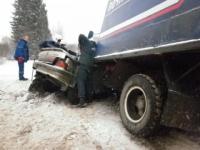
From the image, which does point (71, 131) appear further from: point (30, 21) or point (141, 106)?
point (30, 21)

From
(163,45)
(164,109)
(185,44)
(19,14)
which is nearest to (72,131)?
(164,109)

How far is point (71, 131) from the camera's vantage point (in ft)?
14.3

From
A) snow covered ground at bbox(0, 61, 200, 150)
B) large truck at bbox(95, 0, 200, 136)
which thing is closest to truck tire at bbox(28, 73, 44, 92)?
snow covered ground at bbox(0, 61, 200, 150)

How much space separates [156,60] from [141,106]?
71 centimetres

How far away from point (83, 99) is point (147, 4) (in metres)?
2.63

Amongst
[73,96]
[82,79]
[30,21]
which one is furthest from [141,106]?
[30,21]

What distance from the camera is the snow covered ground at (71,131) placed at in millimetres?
3906

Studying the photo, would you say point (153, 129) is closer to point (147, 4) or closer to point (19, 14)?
point (147, 4)

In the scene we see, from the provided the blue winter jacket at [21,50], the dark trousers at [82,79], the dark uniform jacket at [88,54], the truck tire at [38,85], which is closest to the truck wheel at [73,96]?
the dark trousers at [82,79]

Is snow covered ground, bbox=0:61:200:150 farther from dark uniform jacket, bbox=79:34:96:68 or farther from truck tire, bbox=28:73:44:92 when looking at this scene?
truck tire, bbox=28:73:44:92

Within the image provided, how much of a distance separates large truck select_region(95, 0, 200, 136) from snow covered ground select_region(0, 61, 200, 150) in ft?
0.81

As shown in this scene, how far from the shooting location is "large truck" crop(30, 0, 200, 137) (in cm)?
321

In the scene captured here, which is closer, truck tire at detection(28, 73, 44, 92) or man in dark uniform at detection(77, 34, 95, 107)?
man in dark uniform at detection(77, 34, 95, 107)

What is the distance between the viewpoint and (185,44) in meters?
2.99
